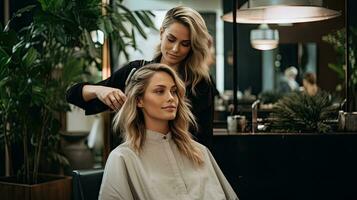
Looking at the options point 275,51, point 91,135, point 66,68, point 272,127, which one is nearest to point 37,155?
point 66,68

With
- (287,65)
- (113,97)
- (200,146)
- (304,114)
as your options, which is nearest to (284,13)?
(304,114)

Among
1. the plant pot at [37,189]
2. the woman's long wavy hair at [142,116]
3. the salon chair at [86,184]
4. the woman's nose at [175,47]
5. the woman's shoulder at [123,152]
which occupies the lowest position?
the plant pot at [37,189]

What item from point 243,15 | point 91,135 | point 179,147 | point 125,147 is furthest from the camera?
point 91,135

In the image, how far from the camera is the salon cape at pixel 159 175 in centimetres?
184

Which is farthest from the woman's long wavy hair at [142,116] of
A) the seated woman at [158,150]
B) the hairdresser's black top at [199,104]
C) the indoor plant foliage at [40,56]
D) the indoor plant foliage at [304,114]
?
the indoor plant foliage at [304,114]

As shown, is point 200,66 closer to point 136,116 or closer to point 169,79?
point 169,79

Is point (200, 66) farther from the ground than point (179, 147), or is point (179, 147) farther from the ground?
point (200, 66)

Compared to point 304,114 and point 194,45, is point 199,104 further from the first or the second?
point 304,114

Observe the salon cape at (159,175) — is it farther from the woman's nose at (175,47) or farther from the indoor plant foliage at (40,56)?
the indoor plant foliage at (40,56)

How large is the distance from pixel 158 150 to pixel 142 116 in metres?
0.15

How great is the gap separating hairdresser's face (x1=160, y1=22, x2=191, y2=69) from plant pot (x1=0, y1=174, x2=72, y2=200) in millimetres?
1589

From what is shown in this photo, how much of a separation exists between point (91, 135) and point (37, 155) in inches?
94.8

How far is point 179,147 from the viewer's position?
2084 mm

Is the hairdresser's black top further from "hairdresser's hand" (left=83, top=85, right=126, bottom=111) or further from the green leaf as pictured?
the green leaf
